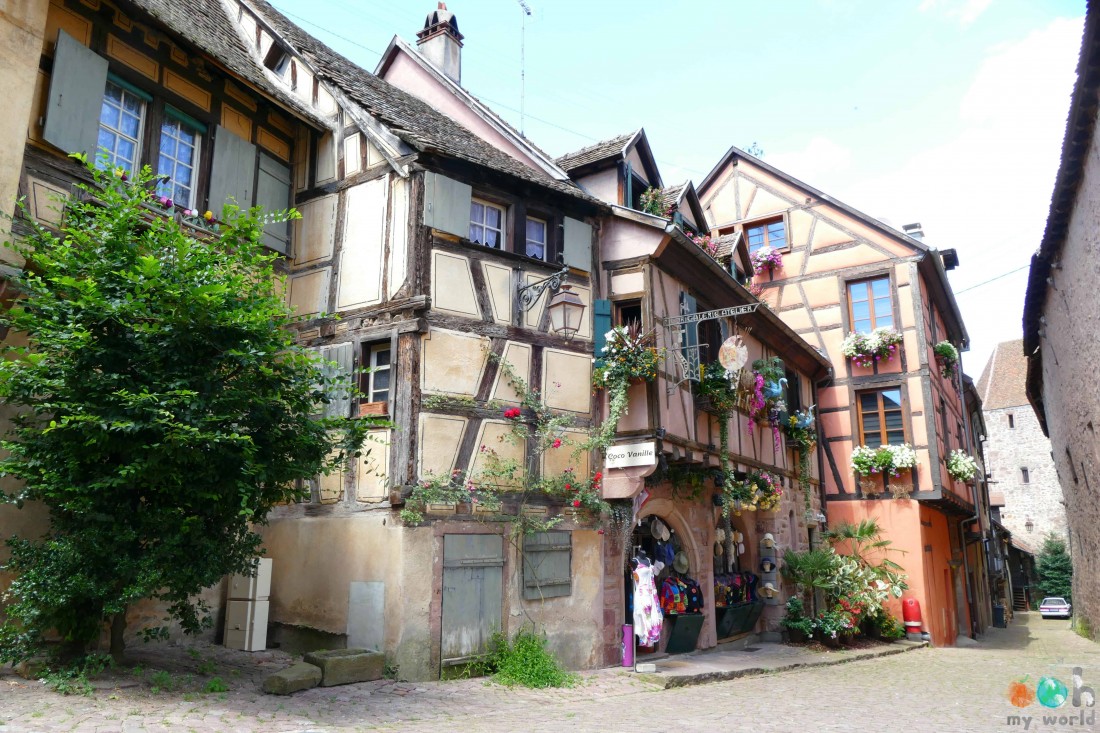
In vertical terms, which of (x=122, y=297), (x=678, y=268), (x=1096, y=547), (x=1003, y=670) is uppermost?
(x=678, y=268)

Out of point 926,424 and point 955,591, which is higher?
point 926,424

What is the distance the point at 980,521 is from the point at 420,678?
68.3 feet

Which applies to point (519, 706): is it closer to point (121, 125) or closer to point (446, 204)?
point (446, 204)

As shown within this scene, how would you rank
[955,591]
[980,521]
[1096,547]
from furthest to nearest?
[980,521], [955,591], [1096,547]

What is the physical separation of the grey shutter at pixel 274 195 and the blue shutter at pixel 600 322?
4310 mm

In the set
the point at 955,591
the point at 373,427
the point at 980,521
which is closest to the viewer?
the point at 373,427

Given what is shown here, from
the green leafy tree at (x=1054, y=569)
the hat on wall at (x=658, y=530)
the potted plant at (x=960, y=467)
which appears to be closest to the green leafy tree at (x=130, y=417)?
the hat on wall at (x=658, y=530)

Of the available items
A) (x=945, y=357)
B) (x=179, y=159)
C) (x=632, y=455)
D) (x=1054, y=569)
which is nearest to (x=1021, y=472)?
(x=1054, y=569)

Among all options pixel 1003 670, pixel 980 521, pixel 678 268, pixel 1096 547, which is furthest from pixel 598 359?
pixel 980 521

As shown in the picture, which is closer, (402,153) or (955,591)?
(402,153)

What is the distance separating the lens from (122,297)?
22.8 feet

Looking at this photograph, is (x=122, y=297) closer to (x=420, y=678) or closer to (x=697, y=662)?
(x=420, y=678)

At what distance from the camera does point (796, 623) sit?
14.3 m

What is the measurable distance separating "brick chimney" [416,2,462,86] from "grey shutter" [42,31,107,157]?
7.62 metres
